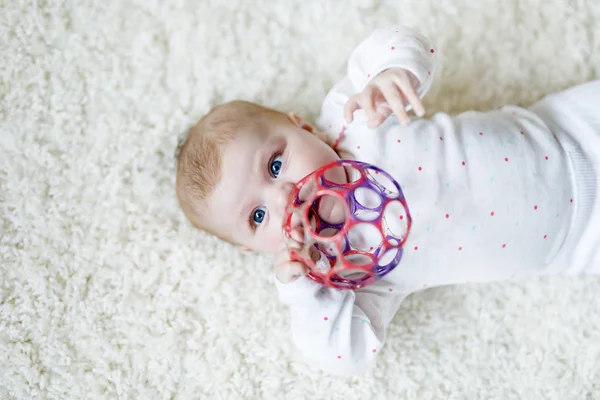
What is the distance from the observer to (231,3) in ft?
4.75

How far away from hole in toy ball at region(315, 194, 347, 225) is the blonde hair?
200 mm

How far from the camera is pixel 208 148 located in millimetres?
1161

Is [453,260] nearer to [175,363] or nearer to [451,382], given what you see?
[451,382]

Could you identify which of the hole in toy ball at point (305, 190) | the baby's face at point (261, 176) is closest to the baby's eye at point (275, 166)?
the baby's face at point (261, 176)

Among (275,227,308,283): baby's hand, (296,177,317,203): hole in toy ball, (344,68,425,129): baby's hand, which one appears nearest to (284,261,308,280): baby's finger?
(275,227,308,283): baby's hand

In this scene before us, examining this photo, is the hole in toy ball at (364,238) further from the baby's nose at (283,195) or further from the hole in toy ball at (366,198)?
the baby's nose at (283,195)

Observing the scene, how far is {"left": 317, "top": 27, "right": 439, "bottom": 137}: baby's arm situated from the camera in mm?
1172

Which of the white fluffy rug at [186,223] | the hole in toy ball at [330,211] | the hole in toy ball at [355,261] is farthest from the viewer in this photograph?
the white fluffy rug at [186,223]

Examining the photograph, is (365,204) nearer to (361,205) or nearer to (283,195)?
(361,205)

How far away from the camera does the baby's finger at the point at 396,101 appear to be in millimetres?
1046

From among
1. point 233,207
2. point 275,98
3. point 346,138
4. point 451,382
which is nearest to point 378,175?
point 346,138

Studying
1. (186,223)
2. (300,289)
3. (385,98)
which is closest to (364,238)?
(300,289)

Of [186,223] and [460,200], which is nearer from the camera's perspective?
[460,200]

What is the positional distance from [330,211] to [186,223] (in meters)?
0.41
